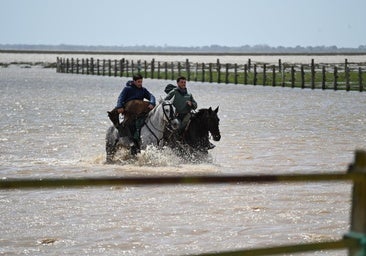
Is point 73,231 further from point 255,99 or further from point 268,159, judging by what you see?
point 255,99

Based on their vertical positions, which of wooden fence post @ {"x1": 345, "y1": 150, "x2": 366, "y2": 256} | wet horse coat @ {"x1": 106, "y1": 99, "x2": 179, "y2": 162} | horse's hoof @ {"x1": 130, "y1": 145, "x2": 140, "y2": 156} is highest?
wooden fence post @ {"x1": 345, "y1": 150, "x2": 366, "y2": 256}

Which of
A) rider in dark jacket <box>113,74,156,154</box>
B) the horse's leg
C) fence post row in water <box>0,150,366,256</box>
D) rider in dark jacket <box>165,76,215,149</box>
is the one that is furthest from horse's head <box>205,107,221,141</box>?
fence post row in water <box>0,150,366,256</box>

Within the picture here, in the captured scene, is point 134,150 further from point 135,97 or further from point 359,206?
point 359,206

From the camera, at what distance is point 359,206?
3.65 meters

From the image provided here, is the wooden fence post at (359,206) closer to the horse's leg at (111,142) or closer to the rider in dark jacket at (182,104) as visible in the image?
the rider in dark jacket at (182,104)

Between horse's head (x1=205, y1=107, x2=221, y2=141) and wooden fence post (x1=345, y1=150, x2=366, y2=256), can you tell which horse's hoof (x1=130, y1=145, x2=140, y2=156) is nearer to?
horse's head (x1=205, y1=107, x2=221, y2=141)

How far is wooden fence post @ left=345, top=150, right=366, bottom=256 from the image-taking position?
11.8 ft

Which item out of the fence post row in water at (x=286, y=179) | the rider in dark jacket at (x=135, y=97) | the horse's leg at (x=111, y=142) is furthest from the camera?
the horse's leg at (x=111, y=142)

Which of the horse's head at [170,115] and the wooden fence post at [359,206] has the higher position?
the wooden fence post at [359,206]

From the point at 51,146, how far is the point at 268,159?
609 cm

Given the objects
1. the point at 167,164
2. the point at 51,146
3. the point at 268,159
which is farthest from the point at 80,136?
the point at 167,164

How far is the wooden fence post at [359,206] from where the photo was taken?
3611 millimetres

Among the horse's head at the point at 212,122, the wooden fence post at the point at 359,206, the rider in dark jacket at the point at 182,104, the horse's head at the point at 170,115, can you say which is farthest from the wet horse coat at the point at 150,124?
the wooden fence post at the point at 359,206

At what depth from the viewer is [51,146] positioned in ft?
77.9
